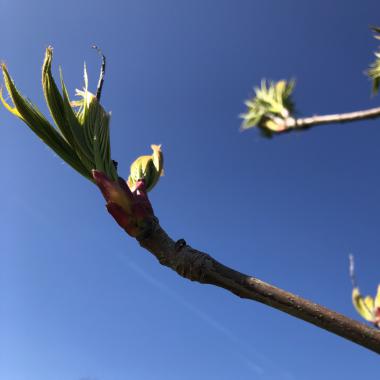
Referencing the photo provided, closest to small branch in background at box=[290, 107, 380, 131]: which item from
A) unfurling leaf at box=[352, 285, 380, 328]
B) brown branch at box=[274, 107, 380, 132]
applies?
brown branch at box=[274, 107, 380, 132]

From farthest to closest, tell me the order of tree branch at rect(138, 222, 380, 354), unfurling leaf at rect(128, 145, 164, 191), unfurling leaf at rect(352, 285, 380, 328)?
unfurling leaf at rect(128, 145, 164, 191)
unfurling leaf at rect(352, 285, 380, 328)
tree branch at rect(138, 222, 380, 354)

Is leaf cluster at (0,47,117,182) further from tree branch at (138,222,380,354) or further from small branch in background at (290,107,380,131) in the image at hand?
small branch in background at (290,107,380,131)

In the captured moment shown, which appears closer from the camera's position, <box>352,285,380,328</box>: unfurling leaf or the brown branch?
the brown branch

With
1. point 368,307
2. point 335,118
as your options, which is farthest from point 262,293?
point 368,307

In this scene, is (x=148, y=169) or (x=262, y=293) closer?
(x=262, y=293)

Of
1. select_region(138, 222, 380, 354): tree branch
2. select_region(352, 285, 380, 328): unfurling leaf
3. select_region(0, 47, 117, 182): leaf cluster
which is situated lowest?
select_region(138, 222, 380, 354): tree branch

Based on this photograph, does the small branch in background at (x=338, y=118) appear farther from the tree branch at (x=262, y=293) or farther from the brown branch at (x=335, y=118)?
the tree branch at (x=262, y=293)

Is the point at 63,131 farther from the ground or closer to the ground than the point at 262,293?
farther from the ground

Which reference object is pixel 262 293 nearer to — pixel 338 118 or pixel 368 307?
pixel 338 118

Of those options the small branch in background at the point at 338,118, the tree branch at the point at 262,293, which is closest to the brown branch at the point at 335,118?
the small branch in background at the point at 338,118
